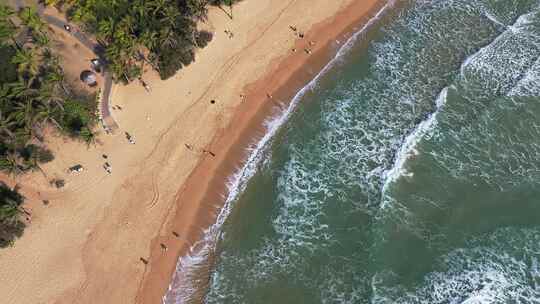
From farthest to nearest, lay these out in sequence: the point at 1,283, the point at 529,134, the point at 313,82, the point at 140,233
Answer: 1. the point at 313,82
2. the point at 529,134
3. the point at 140,233
4. the point at 1,283

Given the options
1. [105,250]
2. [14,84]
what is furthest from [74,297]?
[14,84]

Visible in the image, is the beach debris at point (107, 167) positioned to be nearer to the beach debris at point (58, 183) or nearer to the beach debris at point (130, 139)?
the beach debris at point (130, 139)

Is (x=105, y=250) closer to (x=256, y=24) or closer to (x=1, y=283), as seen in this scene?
(x=1, y=283)

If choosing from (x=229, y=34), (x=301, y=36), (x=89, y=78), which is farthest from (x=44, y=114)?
(x=301, y=36)

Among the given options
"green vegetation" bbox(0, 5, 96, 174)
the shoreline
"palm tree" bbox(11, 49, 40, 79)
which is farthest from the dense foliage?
the shoreline

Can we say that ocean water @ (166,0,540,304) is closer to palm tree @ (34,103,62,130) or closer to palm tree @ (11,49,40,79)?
palm tree @ (34,103,62,130)

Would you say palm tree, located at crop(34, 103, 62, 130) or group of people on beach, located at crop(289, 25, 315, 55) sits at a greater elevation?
palm tree, located at crop(34, 103, 62, 130)
